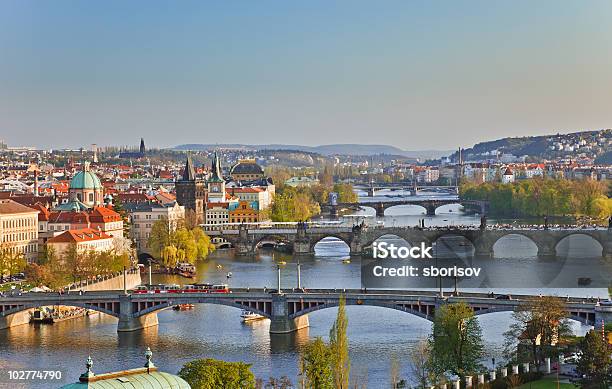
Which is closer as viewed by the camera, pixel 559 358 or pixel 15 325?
pixel 559 358

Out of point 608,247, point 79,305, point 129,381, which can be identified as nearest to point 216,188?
point 608,247

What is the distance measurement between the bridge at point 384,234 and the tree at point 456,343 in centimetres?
2689

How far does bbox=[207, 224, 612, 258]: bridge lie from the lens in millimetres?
56031

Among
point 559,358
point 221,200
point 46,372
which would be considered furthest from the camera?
point 221,200

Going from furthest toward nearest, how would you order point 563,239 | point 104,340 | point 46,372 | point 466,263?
point 563,239 → point 466,263 → point 104,340 → point 46,372

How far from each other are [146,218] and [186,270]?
1123 centimetres

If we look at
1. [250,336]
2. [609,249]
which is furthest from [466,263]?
[250,336]

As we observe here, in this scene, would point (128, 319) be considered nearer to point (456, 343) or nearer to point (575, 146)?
point (456, 343)

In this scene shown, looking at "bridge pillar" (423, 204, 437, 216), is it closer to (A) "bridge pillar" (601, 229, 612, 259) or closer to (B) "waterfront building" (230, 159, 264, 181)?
(A) "bridge pillar" (601, 229, 612, 259)

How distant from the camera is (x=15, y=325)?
1383 inches

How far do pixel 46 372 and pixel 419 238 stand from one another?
32707 mm

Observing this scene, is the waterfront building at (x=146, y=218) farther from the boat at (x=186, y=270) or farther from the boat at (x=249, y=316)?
the boat at (x=249, y=316)

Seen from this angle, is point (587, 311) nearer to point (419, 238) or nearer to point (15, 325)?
point (15, 325)

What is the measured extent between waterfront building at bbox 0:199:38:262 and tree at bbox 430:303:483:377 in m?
23.2
